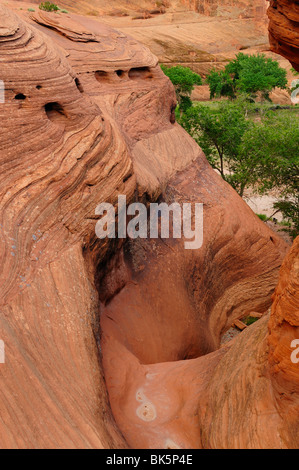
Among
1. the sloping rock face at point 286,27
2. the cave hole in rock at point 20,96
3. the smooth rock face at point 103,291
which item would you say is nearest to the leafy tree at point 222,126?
the smooth rock face at point 103,291

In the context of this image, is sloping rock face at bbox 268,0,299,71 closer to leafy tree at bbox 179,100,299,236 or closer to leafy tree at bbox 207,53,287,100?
leafy tree at bbox 179,100,299,236

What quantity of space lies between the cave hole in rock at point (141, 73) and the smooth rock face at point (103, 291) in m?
0.83

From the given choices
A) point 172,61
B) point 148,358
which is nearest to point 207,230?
point 148,358

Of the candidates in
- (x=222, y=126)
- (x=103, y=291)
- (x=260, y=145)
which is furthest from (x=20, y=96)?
(x=222, y=126)

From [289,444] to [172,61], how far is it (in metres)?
43.8

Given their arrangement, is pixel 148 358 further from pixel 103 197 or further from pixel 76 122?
pixel 76 122

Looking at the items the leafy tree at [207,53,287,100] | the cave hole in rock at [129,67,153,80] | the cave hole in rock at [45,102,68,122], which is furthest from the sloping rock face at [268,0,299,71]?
the leafy tree at [207,53,287,100]

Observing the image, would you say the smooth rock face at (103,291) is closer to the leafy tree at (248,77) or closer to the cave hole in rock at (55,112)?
the cave hole in rock at (55,112)

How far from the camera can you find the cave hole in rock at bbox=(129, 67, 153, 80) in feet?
55.6

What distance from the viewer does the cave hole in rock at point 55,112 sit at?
10.8m

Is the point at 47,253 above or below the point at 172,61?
above

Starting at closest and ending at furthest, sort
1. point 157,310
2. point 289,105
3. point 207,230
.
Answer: point 157,310 < point 207,230 < point 289,105

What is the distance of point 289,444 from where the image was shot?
6871 millimetres

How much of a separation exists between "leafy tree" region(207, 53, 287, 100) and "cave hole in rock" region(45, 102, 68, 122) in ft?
110
